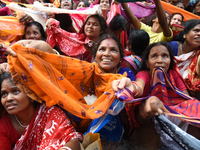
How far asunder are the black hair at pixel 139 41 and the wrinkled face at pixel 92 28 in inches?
24.2

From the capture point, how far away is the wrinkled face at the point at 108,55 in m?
1.93

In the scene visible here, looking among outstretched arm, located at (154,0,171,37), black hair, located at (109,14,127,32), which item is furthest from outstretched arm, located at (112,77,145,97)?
black hair, located at (109,14,127,32)

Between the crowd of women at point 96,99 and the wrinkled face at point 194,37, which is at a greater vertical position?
the wrinkled face at point 194,37

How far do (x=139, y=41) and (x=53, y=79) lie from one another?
1.69m

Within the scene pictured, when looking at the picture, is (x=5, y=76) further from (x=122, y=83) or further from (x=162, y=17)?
(x=162, y=17)

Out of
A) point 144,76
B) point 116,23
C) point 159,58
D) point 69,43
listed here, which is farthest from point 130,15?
point 144,76

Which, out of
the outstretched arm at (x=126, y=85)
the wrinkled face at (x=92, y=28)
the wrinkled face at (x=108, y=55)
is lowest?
the outstretched arm at (x=126, y=85)

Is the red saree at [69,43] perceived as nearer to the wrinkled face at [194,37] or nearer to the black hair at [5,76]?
the black hair at [5,76]

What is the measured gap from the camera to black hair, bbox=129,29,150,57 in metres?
2.68

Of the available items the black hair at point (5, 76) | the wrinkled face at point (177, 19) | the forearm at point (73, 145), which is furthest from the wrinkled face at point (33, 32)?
the wrinkled face at point (177, 19)

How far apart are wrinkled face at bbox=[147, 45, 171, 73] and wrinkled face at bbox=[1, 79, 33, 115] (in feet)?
4.96

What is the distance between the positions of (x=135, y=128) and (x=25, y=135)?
1168 millimetres

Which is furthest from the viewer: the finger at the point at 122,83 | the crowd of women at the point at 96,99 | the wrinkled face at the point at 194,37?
the wrinkled face at the point at 194,37

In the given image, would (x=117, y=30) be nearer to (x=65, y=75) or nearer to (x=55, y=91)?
(x=65, y=75)
